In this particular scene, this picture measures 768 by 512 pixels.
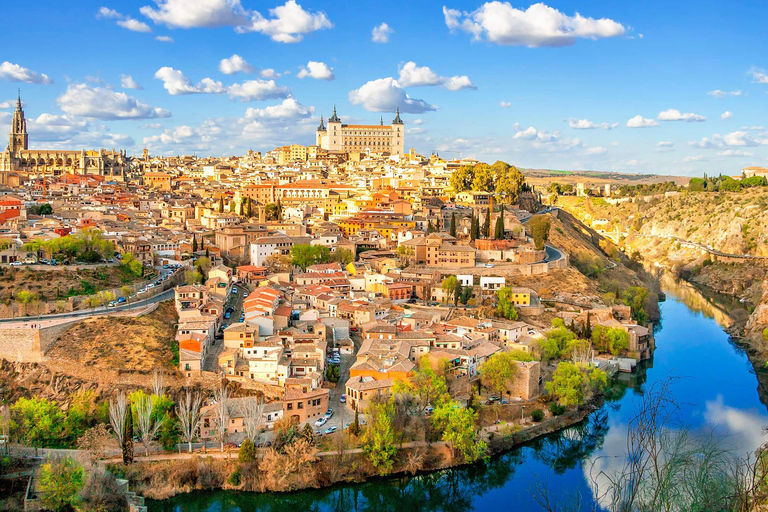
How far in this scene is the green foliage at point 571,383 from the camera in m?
19.9

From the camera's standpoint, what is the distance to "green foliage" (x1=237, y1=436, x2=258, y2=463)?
15992 mm

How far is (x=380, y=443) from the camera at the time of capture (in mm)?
16344

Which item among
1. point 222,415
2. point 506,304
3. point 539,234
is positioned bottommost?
point 222,415

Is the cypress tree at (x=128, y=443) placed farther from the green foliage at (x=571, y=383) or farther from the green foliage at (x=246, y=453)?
the green foliage at (x=571, y=383)

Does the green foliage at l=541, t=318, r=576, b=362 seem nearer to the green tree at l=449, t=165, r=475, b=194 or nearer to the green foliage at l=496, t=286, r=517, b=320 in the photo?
the green foliage at l=496, t=286, r=517, b=320

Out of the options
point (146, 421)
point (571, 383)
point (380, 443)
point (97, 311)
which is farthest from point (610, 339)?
point (97, 311)

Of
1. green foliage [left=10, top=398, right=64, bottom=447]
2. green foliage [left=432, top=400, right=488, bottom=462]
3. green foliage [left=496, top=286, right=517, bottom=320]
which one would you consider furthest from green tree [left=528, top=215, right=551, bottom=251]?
green foliage [left=10, top=398, right=64, bottom=447]

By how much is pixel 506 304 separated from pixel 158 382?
42.9ft

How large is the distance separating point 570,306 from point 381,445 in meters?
14.7

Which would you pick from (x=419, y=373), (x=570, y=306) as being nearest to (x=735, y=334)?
(x=570, y=306)

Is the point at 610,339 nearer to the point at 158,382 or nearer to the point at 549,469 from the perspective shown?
the point at 549,469

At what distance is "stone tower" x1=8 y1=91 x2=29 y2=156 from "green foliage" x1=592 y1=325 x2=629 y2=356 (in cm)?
6015

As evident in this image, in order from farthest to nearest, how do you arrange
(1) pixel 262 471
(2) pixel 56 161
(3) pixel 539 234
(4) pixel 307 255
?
(2) pixel 56 161 → (3) pixel 539 234 → (4) pixel 307 255 → (1) pixel 262 471

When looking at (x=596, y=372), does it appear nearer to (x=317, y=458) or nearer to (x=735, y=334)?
(x=317, y=458)
